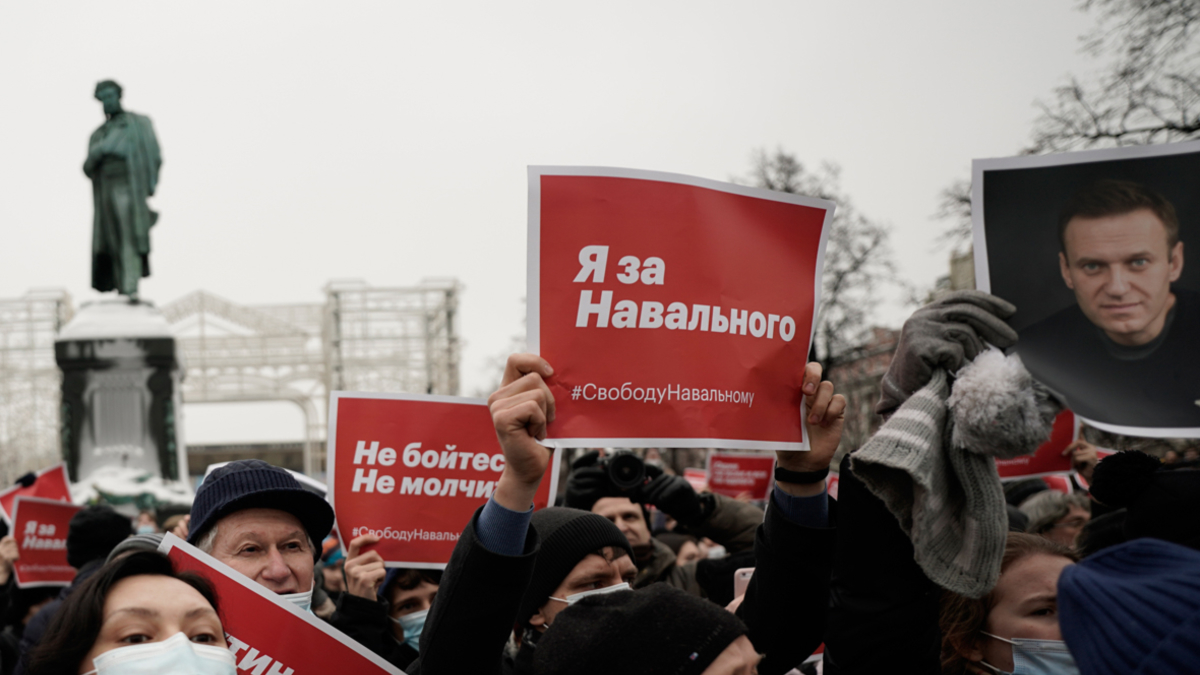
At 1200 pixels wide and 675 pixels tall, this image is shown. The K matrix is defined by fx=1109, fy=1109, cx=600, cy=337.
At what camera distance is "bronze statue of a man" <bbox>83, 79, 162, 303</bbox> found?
14.8m

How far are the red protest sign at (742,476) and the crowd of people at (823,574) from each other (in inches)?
275

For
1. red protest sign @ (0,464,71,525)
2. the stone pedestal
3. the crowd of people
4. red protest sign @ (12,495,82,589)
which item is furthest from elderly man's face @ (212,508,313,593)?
the stone pedestal

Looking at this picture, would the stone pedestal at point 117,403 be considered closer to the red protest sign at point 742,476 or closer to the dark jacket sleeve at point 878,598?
the red protest sign at point 742,476

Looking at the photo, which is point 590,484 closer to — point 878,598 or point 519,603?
point 519,603

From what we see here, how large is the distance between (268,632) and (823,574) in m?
1.30

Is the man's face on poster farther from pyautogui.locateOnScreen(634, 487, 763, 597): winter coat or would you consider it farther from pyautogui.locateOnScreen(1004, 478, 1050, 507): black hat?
pyautogui.locateOnScreen(1004, 478, 1050, 507): black hat

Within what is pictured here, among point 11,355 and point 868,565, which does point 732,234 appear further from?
point 11,355

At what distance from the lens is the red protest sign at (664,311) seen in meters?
2.38

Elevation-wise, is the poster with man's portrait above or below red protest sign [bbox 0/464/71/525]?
above

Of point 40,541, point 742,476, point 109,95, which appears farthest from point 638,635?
point 109,95

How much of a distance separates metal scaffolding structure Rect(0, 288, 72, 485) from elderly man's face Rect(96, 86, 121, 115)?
2589cm

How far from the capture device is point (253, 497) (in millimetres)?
2967

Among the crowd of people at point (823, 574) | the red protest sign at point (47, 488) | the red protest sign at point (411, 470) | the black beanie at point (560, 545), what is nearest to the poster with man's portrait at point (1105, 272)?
the crowd of people at point (823, 574)

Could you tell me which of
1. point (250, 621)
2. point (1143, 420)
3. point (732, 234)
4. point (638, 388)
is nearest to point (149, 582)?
point (250, 621)
